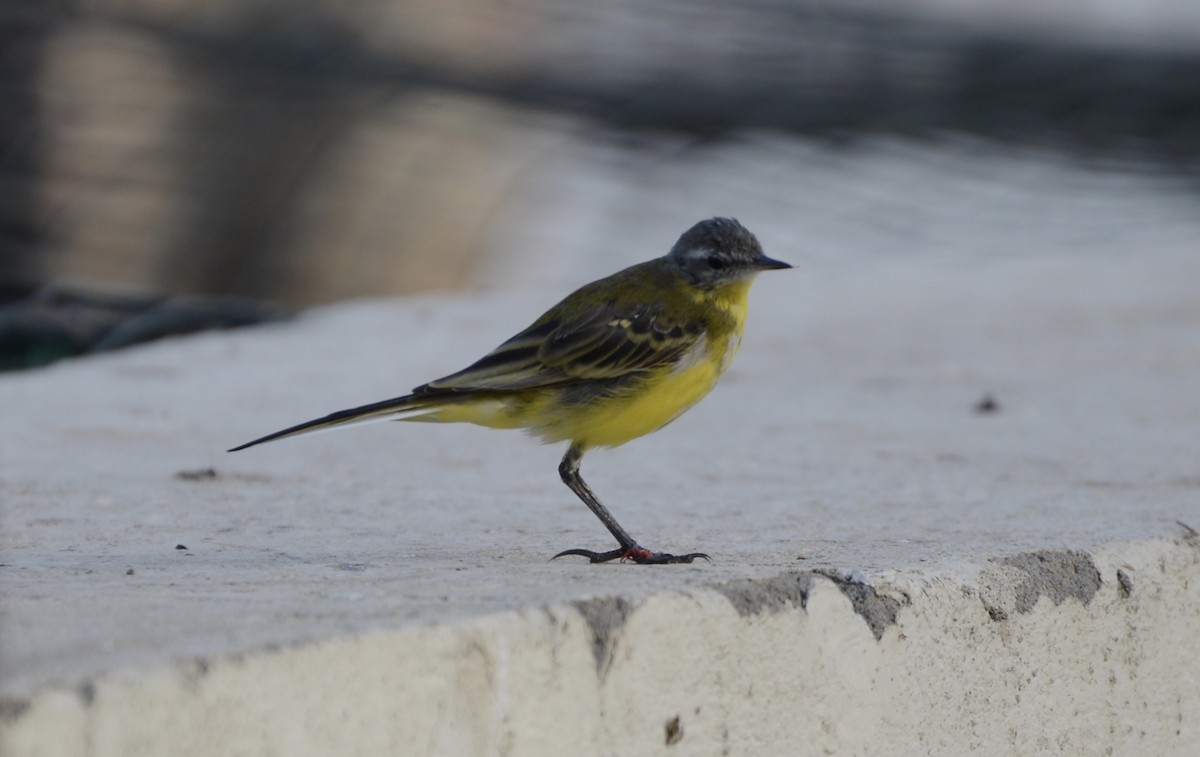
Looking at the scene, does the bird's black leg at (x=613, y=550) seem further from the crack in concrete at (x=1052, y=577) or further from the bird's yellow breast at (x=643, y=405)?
the crack in concrete at (x=1052, y=577)

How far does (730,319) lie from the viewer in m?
3.50

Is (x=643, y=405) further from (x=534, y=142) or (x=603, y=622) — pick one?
(x=534, y=142)

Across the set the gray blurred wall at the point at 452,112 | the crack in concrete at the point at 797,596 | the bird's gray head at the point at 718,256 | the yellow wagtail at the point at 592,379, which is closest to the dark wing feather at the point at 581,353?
the yellow wagtail at the point at 592,379

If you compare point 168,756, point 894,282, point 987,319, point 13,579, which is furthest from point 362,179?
point 168,756

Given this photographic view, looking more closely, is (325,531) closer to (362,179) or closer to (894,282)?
(894,282)

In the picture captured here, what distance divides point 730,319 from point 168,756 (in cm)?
190

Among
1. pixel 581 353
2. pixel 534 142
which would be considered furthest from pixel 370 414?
pixel 534 142

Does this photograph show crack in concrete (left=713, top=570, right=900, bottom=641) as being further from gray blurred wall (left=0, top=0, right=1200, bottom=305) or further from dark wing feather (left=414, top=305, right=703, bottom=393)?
gray blurred wall (left=0, top=0, right=1200, bottom=305)

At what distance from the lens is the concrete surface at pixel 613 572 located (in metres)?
2.04

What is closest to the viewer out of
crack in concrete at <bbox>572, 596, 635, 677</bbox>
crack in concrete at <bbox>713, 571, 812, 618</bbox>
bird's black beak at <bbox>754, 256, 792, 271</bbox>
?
crack in concrete at <bbox>572, 596, 635, 677</bbox>

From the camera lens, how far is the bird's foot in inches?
116

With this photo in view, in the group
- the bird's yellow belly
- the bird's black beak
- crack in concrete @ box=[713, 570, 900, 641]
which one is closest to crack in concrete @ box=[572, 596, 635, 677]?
crack in concrete @ box=[713, 570, 900, 641]

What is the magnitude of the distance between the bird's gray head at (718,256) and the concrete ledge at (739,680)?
0.97 metres

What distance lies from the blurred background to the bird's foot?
14.0ft
